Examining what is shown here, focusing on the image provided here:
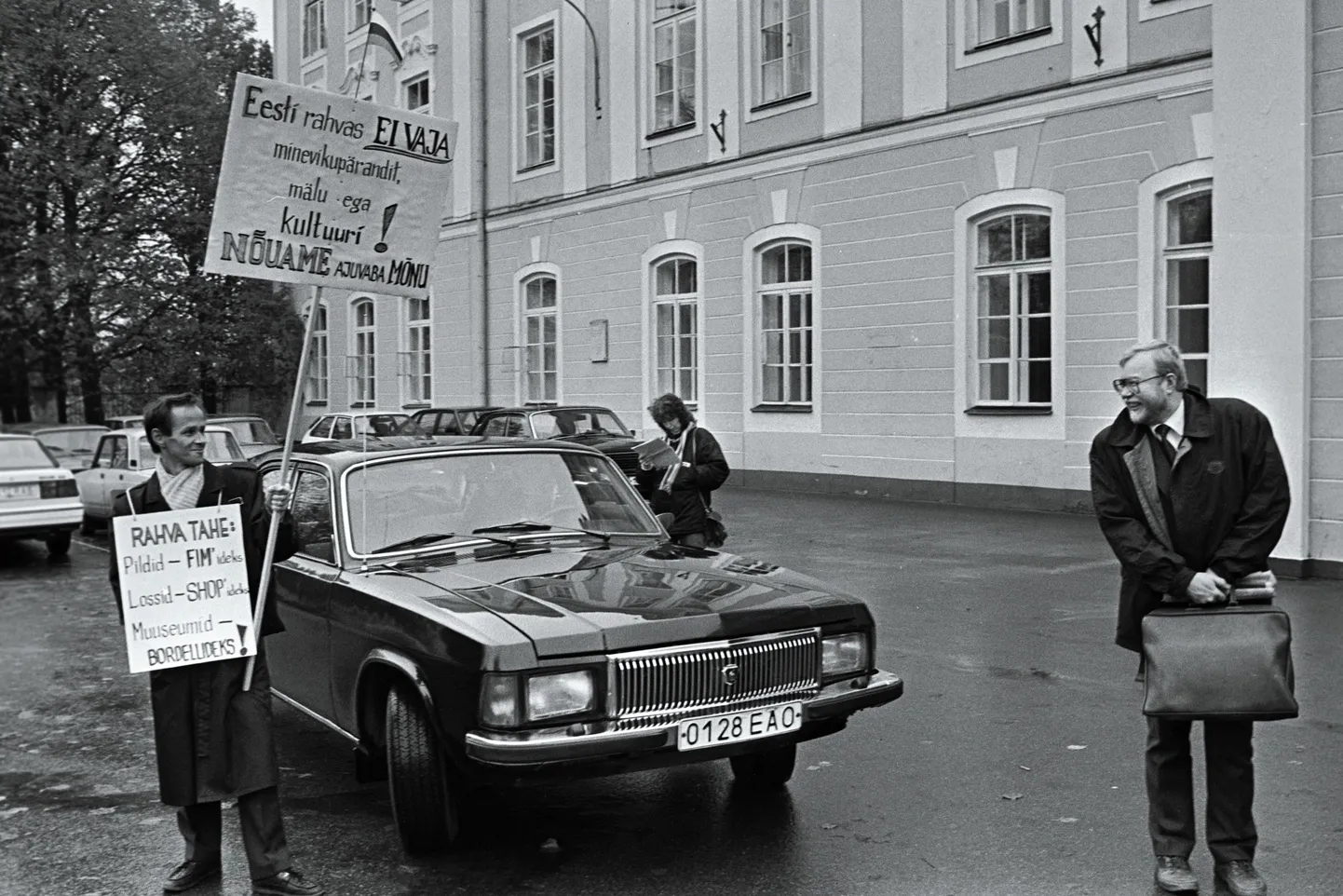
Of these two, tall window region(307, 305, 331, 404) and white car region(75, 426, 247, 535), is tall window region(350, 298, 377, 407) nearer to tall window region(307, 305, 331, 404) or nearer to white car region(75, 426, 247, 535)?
tall window region(307, 305, 331, 404)

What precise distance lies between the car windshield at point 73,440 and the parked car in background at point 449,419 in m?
4.79

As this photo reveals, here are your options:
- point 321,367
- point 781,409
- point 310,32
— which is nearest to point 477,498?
point 781,409

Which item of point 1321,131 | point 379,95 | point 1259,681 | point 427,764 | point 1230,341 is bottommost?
point 427,764

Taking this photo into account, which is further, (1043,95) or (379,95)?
(379,95)

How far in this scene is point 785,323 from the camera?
20.8 meters

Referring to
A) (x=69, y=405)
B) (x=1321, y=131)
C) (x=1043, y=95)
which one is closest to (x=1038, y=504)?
(x=1043, y=95)

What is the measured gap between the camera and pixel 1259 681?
4.36 metres

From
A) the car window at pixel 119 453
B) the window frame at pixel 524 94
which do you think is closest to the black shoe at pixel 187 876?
the car window at pixel 119 453

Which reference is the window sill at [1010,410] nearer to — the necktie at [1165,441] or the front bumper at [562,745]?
the necktie at [1165,441]

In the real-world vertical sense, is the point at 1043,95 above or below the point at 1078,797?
above

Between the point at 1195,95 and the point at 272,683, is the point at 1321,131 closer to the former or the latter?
the point at 1195,95

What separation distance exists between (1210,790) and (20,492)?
13.3 m

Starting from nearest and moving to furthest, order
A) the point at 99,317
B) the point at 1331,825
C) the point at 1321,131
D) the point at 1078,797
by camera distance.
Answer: the point at 1331,825 < the point at 1078,797 < the point at 1321,131 < the point at 99,317

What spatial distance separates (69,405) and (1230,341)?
29.2m
